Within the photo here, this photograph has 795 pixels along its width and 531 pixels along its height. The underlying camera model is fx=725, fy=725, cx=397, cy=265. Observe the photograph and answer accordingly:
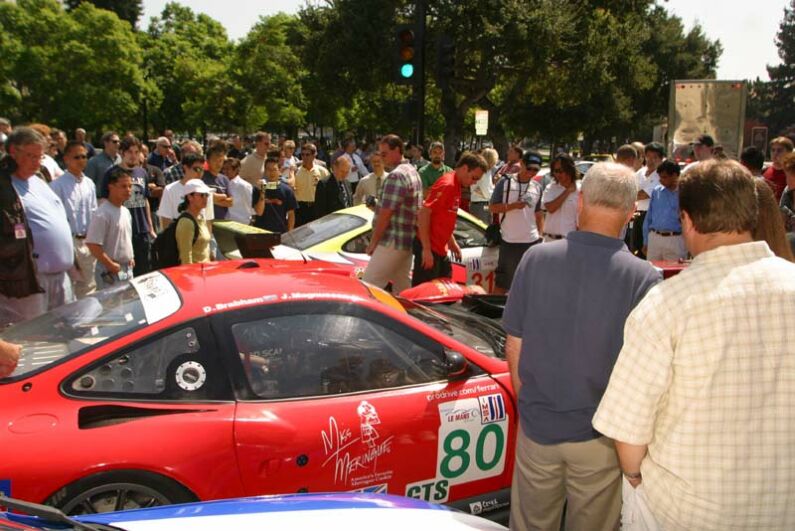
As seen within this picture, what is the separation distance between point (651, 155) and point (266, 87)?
27334 mm

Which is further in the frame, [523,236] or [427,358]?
[523,236]

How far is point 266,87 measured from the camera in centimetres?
3391

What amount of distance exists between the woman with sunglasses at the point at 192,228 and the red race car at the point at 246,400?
182cm

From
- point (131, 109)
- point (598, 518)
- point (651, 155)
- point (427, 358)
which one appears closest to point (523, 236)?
→ point (651, 155)

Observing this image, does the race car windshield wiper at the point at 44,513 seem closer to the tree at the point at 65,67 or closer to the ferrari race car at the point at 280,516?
the ferrari race car at the point at 280,516

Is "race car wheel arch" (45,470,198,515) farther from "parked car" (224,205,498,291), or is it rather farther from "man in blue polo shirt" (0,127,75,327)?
"parked car" (224,205,498,291)

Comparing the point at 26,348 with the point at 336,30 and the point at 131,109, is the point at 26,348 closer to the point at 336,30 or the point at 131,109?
the point at 336,30

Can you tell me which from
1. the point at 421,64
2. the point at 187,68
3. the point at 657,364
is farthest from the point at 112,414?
the point at 187,68

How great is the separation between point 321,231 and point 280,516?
5347 millimetres

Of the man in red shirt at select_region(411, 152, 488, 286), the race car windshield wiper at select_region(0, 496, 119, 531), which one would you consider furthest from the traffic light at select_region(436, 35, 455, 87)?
the race car windshield wiper at select_region(0, 496, 119, 531)

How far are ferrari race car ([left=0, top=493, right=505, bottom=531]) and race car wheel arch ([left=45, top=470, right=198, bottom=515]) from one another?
54 centimetres

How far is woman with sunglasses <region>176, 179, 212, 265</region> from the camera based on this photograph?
5652mm

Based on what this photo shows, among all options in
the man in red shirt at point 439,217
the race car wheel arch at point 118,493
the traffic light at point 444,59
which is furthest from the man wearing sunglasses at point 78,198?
the traffic light at point 444,59

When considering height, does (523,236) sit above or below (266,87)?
below
